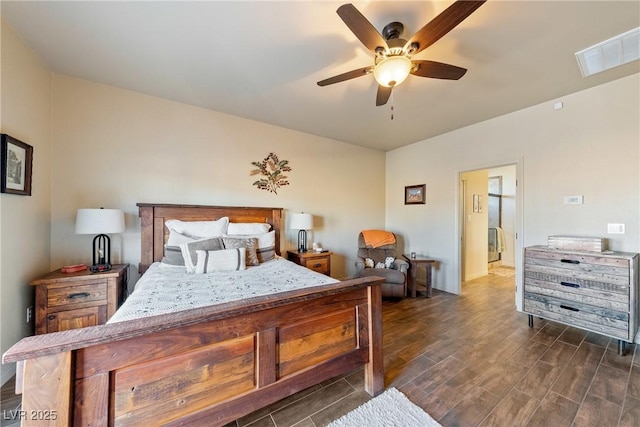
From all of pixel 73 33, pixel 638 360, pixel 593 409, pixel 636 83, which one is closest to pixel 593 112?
pixel 636 83

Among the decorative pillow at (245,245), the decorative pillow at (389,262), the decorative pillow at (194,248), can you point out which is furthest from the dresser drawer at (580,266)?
the decorative pillow at (194,248)

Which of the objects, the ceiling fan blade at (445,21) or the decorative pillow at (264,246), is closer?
the ceiling fan blade at (445,21)

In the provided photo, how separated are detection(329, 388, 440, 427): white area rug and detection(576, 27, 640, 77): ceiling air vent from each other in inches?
127

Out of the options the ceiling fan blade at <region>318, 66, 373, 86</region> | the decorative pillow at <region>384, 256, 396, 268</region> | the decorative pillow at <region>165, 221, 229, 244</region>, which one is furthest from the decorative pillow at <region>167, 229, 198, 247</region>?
the decorative pillow at <region>384, 256, 396, 268</region>

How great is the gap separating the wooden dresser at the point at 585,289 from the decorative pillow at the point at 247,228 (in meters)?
3.23

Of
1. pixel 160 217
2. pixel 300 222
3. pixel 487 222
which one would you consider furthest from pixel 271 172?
pixel 487 222

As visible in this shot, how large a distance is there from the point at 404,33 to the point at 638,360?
351 cm

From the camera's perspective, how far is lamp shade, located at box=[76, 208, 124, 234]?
229cm

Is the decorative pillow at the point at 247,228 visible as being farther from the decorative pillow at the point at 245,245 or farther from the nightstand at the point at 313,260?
the nightstand at the point at 313,260

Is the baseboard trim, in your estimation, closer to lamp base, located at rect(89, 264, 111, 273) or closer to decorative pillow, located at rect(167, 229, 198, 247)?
lamp base, located at rect(89, 264, 111, 273)

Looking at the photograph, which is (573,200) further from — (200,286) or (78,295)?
(78,295)

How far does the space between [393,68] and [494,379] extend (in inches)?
99.8

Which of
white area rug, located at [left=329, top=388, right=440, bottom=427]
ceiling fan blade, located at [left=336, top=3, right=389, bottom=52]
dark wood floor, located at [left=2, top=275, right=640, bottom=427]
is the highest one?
ceiling fan blade, located at [left=336, top=3, right=389, bottom=52]

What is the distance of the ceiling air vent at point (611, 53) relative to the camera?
1968 millimetres
